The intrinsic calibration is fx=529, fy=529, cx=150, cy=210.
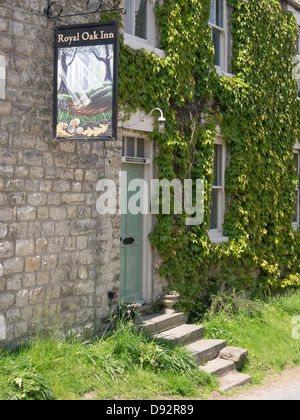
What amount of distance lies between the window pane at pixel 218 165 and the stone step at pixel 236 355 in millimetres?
3668

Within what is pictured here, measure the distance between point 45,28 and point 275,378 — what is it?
5.80 m

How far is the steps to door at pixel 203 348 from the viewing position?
7.31 m

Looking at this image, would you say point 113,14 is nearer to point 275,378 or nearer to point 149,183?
point 149,183

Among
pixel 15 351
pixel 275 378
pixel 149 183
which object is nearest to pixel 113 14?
pixel 149 183

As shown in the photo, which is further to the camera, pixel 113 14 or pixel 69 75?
pixel 113 14

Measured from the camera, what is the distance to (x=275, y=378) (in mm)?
7766

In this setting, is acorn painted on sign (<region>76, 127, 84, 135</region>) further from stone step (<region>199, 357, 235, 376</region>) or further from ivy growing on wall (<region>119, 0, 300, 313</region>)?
stone step (<region>199, 357, 235, 376</region>)

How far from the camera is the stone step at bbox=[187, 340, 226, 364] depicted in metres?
7.48

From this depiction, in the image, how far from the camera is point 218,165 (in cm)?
1057

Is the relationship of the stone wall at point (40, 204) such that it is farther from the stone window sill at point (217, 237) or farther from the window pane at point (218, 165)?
the window pane at point (218, 165)

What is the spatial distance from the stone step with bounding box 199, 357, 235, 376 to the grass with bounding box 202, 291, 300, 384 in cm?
38

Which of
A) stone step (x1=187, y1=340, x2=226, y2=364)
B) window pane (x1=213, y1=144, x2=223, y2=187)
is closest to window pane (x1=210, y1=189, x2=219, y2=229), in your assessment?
window pane (x1=213, y1=144, x2=223, y2=187)

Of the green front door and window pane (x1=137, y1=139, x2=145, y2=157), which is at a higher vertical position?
window pane (x1=137, y1=139, x2=145, y2=157)

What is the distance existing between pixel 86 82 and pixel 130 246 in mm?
3000
